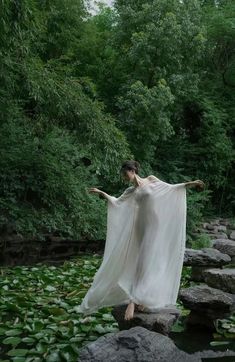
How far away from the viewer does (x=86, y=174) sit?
11578 millimetres

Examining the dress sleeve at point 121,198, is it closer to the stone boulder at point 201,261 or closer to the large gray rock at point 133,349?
the large gray rock at point 133,349

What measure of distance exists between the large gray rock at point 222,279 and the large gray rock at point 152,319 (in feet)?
5.17

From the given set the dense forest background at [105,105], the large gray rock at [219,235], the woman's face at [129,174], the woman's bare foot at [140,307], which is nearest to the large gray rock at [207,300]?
the woman's bare foot at [140,307]

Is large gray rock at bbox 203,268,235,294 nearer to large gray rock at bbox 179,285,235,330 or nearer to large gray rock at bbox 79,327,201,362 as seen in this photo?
large gray rock at bbox 179,285,235,330

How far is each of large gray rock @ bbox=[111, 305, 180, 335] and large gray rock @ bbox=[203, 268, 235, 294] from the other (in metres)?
1.58

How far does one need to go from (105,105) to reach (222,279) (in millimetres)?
8412

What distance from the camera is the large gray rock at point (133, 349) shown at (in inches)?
140

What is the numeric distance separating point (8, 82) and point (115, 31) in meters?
9.17

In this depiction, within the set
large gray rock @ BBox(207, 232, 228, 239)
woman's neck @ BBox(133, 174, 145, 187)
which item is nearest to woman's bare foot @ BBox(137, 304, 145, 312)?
woman's neck @ BBox(133, 174, 145, 187)

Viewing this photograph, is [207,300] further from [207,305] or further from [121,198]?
[121,198]

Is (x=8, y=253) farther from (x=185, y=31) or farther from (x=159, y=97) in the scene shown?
(x=185, y=31)

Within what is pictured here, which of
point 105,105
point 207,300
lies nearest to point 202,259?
point 207,300

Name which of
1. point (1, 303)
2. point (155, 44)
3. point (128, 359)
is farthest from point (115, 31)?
point (128, 359)

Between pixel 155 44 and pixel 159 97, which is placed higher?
pixel 155 44
